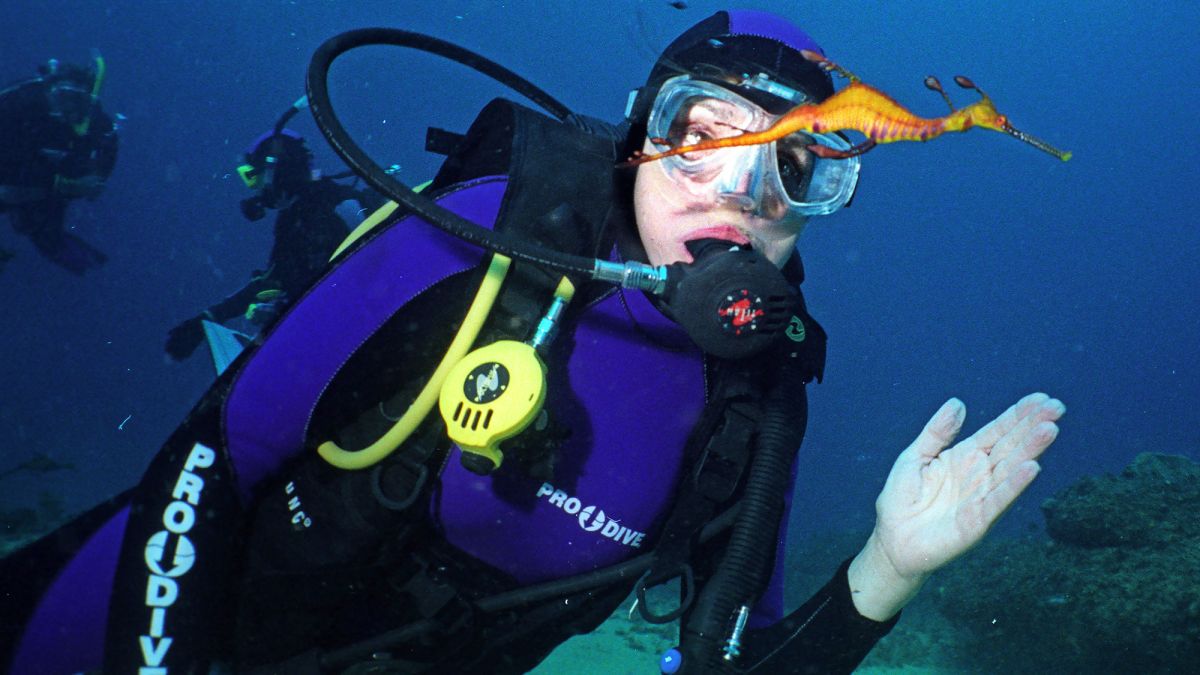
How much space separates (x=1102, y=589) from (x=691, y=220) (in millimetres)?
9075

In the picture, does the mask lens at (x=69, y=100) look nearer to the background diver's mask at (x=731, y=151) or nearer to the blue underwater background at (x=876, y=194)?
the background diver's mask at (x=731, y=151)

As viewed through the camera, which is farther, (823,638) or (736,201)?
(823,638)

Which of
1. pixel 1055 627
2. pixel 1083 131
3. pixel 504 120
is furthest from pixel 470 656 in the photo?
pixel 1083 131

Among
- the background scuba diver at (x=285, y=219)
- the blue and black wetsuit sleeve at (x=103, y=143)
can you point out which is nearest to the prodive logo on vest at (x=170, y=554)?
the background scuba diver at (x=285, y=219)

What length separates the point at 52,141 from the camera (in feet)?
33.4

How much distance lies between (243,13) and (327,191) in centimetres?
13934

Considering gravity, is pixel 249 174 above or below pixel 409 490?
above

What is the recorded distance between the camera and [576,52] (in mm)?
131250

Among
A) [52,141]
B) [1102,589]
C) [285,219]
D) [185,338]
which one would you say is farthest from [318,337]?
[52,141]

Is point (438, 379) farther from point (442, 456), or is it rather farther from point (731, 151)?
point (731, 151)

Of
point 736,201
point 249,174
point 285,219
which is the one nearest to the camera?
point 736,201

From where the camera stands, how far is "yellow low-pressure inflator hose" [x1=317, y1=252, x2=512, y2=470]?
6.47 ft

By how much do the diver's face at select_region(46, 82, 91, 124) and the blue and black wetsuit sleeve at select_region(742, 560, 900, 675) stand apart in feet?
40.2

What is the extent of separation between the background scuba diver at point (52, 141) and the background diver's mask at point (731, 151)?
11007 millimetres
